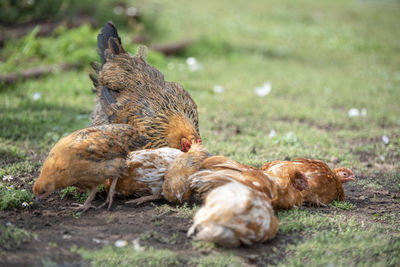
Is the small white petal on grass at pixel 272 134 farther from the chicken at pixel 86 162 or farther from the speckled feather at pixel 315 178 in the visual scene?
the chicken at pixel 86 162

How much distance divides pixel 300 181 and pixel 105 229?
1.86 m

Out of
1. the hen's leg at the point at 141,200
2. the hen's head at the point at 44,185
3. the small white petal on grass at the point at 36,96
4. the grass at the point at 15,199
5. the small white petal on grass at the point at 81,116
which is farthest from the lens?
the small white petal on grass at the point at 36,96

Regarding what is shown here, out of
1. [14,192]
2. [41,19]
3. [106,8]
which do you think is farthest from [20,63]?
[14,192]

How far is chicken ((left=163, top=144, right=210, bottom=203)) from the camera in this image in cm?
402

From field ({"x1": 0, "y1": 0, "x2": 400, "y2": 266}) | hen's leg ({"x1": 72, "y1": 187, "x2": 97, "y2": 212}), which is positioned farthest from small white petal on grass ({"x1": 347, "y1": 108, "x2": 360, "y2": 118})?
hen's leg ({"x1": 72, "y1": 187, "x2": 97, "y2": 212})

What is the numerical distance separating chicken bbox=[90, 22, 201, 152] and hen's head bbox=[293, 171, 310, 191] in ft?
3.70

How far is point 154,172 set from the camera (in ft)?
13.9

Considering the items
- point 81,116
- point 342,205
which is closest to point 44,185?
point 342,205

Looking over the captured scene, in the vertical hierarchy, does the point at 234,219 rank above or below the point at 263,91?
below

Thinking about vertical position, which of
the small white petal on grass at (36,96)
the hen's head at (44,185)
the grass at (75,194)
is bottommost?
the grass at (75,194)

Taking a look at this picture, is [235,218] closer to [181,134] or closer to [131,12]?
[181,134]

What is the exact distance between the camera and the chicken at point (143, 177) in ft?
13.9

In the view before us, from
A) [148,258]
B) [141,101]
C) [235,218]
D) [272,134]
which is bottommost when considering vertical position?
[148,258]

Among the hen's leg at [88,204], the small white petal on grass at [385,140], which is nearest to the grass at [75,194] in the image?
the hen's leg at [88,204]
